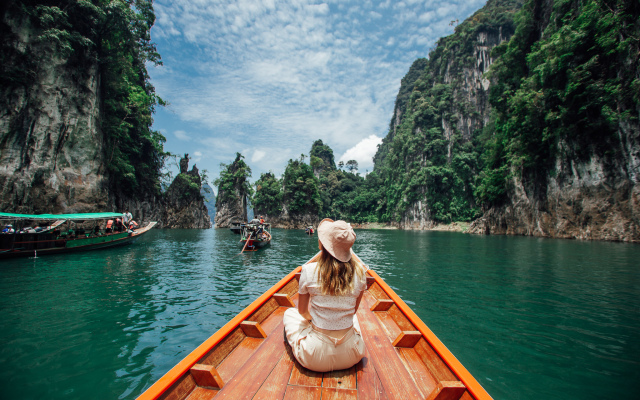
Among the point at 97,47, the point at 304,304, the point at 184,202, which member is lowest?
the point at 304,304

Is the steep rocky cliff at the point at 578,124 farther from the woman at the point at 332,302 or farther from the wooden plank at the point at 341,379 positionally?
the wooden plank at the point at 341,379

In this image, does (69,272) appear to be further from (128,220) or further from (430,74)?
(430,74)

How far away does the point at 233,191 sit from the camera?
5691 centimetres

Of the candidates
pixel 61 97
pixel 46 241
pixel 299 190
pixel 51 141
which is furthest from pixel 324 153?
pixel 46 241

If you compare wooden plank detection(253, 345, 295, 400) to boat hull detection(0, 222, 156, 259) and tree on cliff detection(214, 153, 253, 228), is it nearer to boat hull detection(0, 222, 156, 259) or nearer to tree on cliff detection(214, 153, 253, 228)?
boat hull detection(0, 222, 156, 259)

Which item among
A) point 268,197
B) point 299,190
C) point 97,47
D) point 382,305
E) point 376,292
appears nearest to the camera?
point 382,305

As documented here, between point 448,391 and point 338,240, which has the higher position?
point 338,240

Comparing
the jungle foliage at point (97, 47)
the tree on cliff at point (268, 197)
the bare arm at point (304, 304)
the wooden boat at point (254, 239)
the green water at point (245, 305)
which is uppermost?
the jungle foliage at point (97, 47)

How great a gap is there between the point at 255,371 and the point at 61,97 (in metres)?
22.1

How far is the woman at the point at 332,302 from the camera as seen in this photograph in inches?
79.2

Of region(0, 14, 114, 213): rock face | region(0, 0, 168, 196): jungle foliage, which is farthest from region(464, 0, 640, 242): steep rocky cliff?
region(0, 14, 114, 213): rock face

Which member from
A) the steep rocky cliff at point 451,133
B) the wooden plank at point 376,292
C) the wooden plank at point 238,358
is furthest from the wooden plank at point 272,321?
the steep rocky cliff at point 451,133

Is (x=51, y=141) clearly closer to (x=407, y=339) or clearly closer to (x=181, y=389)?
(x=181, y=389)

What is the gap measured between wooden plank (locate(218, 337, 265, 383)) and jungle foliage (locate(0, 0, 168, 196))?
20532mm
